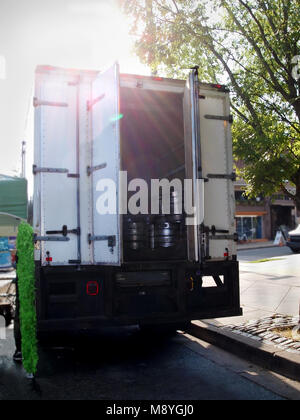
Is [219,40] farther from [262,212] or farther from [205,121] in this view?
[262,212]

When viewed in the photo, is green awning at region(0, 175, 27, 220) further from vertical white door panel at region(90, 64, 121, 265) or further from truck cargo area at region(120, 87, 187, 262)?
vertical white door panel at region(90, 64, 121, 265)

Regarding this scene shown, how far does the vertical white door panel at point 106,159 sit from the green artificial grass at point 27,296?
2.57 feet

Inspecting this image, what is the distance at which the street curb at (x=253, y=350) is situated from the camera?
4.44 metres

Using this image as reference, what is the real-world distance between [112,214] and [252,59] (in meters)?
4.40

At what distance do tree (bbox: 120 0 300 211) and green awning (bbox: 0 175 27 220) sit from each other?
2974mm

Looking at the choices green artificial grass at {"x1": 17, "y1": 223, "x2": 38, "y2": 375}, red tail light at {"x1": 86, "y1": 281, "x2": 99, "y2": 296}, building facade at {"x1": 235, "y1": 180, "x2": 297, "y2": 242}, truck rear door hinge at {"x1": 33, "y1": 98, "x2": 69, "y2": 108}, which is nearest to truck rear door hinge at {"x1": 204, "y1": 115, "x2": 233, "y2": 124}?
truck rear door hinge at {"x1": 33, "y1": 98, "x2": 69, "y2": 108}

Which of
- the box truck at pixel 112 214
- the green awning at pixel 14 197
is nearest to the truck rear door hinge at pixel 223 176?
the box truck at pixel 112 214

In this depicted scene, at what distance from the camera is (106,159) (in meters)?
4.82

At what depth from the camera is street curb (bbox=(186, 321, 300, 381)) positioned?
14.6 ft

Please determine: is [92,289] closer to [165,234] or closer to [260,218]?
[165,234]

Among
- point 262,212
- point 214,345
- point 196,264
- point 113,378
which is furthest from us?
point 262,212

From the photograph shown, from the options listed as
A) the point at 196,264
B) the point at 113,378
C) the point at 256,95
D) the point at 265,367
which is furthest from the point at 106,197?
the point at 256,95
